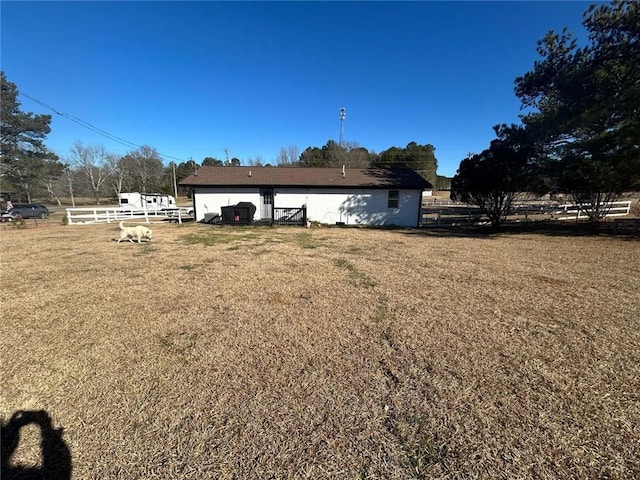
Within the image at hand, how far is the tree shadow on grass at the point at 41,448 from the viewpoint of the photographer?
178 cm

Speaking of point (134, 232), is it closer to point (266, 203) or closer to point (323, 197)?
point (266, 203)

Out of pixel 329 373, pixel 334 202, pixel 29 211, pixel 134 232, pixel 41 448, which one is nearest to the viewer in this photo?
pixel 41 448

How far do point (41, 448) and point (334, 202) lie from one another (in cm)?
1613

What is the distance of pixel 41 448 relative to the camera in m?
1.97

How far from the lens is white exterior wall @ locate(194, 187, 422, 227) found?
1711 centimetres

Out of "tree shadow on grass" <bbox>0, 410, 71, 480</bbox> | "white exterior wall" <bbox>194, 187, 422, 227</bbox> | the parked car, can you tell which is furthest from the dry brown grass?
the parked car

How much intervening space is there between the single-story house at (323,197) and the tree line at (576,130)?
11.5 ft

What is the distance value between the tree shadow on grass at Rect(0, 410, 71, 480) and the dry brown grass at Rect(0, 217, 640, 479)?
0.18 ft

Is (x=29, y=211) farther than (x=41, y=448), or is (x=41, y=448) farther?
(x=29, y=211)

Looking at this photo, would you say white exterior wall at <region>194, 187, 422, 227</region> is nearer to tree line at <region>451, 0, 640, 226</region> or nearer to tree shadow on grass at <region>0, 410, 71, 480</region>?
tree line at <region>451, 0, 640, 226</region>

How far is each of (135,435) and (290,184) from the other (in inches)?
615

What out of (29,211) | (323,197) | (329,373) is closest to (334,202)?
(323,197)

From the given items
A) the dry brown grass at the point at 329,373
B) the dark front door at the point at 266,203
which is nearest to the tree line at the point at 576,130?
the dry brown grass at the point at 329,373

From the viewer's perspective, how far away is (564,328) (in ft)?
12.4
